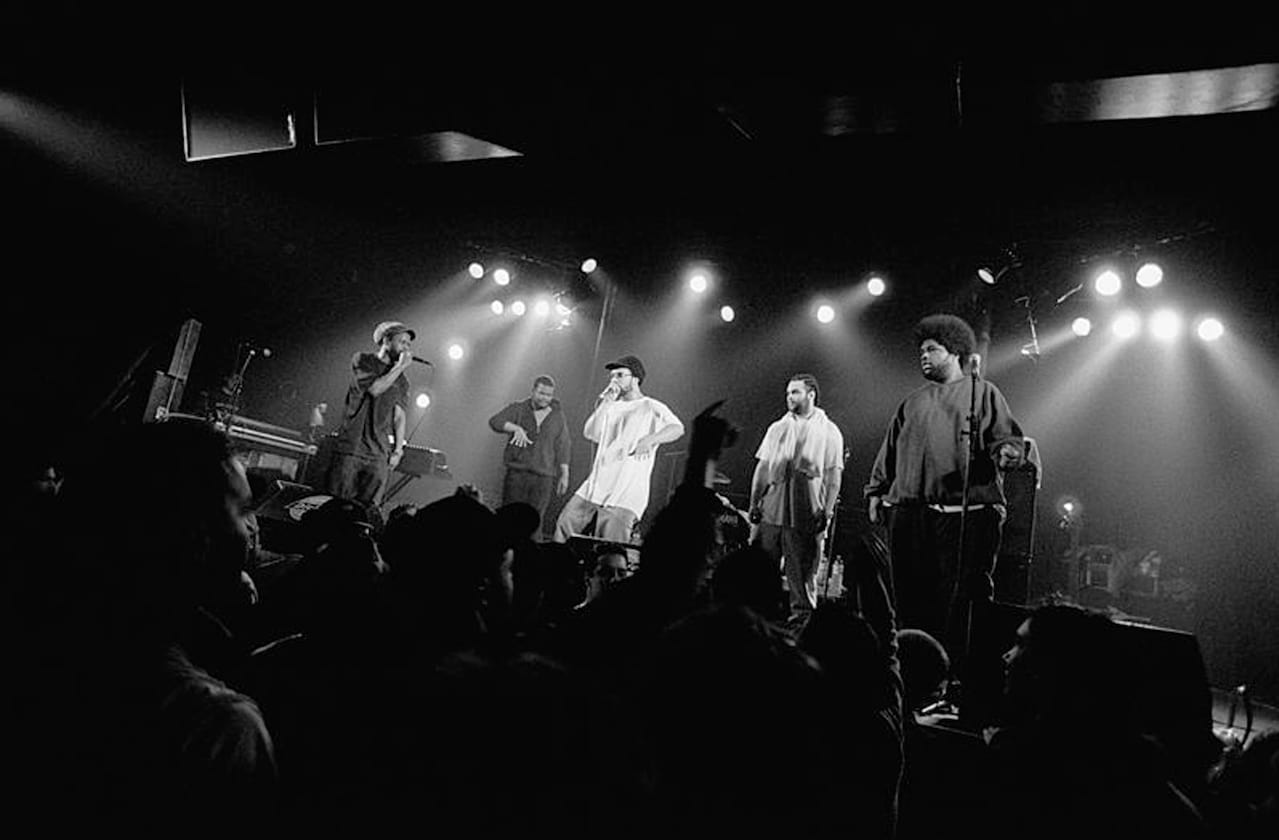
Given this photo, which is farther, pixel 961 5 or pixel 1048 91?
pixel 1048 91

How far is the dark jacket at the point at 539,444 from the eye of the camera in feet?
30.9

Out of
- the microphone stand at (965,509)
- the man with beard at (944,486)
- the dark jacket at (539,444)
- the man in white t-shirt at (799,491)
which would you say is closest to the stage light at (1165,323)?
the man in white t-shirt at (799,491)

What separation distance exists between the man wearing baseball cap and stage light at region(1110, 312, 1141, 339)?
9673mm

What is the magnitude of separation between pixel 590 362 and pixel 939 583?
10.3 metres

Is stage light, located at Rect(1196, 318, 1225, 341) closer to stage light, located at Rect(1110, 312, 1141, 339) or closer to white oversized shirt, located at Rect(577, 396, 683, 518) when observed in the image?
stage light, located at Rect(1110, 312, 1141, 339)

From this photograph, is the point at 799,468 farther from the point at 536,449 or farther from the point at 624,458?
the point at 536,449

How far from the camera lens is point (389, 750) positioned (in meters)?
1.15

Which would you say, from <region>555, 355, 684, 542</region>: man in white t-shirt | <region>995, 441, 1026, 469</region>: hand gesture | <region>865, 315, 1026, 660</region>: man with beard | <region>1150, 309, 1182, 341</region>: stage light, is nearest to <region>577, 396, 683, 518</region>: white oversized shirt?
<region>555, 355, 684, 542</region>: man in white t-shirt

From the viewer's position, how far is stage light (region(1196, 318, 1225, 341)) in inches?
395

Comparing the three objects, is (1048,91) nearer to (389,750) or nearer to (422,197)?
(389,750)

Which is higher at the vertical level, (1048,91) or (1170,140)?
(1170,140)

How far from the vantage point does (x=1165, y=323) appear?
1016cm

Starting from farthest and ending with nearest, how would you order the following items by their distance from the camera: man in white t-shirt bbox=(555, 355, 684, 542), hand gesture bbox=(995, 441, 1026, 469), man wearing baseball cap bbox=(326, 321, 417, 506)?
1. man in white t-shirt bbox=(555, 355, 684, 542)
2. man wearing baseball cap bbox=(326, 321, 417, 506)
3. hand gesture bbox=(995, 441, 1026, 469)

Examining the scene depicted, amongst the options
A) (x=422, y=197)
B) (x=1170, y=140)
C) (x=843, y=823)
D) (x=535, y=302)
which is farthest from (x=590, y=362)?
(x=843, y=823)
